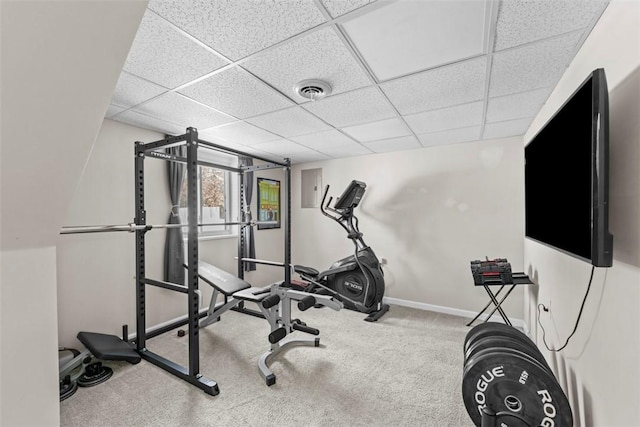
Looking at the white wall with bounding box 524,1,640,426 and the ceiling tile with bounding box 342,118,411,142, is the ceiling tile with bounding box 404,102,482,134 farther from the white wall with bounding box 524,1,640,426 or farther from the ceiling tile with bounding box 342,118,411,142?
the white wall with bounding box 524,1,640,426

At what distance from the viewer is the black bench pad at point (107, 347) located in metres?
2.25

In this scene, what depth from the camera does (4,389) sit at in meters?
0.78

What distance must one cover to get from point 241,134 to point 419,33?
2.18m

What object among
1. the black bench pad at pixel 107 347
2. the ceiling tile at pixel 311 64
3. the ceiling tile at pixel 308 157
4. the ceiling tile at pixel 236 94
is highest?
the ceiling tile at pixel 311 64

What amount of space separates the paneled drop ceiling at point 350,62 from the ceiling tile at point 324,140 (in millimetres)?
260

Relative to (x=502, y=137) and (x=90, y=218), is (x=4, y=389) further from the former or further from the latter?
(x=502, y=137)

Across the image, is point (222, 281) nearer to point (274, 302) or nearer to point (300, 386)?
point (274, 302)

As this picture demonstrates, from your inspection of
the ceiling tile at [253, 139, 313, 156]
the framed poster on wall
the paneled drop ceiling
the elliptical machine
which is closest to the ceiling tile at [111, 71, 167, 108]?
the paneled drop ceiling

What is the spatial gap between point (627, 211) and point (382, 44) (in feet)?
4.29

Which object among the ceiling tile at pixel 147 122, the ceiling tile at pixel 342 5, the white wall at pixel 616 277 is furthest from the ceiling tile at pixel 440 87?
the ceiling tile at pixel 147 122

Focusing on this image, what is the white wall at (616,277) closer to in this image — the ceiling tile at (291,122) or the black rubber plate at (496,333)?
the black rubber plate at (496,333)

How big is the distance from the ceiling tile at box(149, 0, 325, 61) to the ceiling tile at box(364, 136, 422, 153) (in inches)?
86.7

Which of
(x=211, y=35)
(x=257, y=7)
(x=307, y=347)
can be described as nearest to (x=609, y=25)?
(x=257, y=7)

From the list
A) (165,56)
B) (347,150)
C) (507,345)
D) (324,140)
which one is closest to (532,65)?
(507,345)
